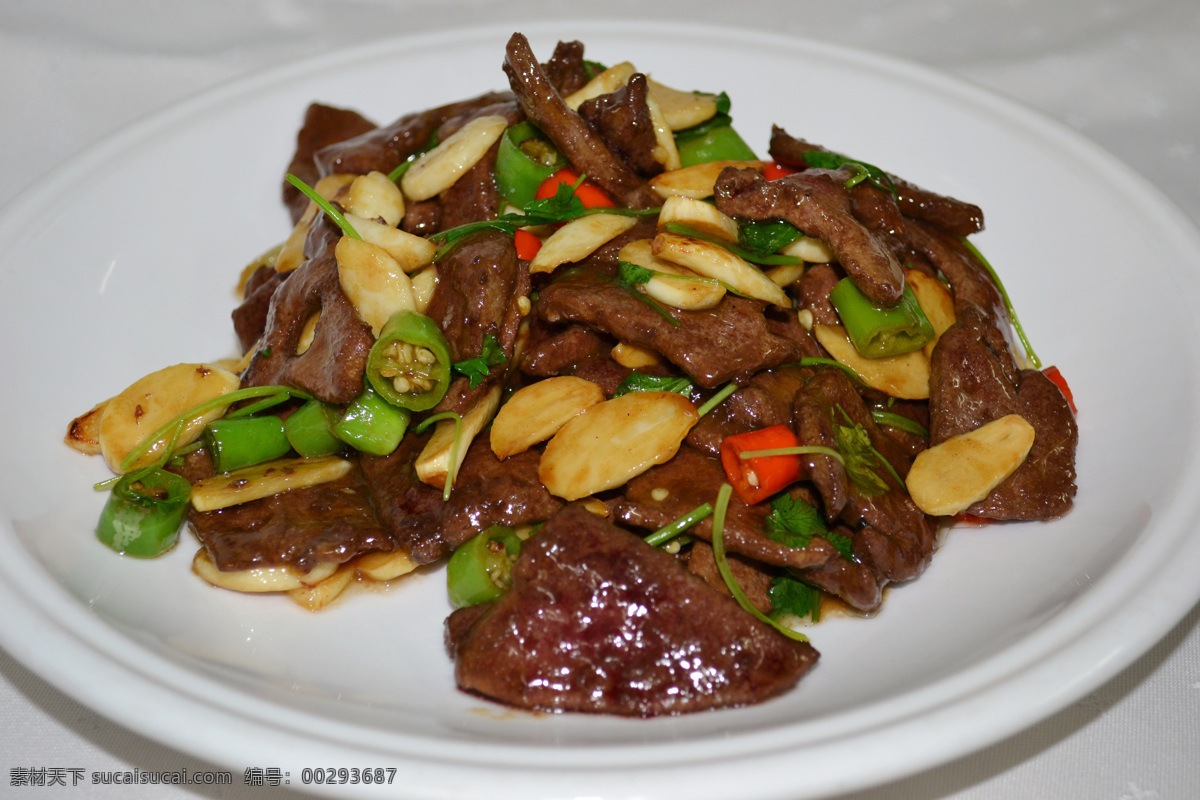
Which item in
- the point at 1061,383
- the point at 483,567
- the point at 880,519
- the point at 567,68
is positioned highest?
the point at 567,68

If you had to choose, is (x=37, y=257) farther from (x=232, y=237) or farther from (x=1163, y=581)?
(x=1163, y=581)

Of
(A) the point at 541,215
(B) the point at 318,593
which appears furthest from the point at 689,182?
(B) the point at 318,593

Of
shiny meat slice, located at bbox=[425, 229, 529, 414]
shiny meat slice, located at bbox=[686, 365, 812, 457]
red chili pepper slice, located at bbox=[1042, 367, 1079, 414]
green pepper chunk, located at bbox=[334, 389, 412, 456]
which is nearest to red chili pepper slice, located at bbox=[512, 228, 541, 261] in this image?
shiny meat slice, located at bbox=[425, 229, 529, 414]

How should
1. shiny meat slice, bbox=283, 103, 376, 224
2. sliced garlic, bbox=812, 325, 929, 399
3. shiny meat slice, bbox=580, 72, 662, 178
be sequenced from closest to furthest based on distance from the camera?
sliced garlic, bbox=812, 325, 929, 399 → shiny meat slice, bbox=580, 72, 662, 178 → shiny meat slice, bbox=283, 103, 376, 224

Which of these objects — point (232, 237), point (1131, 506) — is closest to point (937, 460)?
point (1131, 506)

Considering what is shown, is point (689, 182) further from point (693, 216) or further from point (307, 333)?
point (307, 333)

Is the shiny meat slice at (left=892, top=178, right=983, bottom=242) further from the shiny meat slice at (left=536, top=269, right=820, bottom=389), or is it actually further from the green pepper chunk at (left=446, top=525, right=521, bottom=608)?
the green pepper chunk at (left=446, top=525, right=521, bottom=608)
